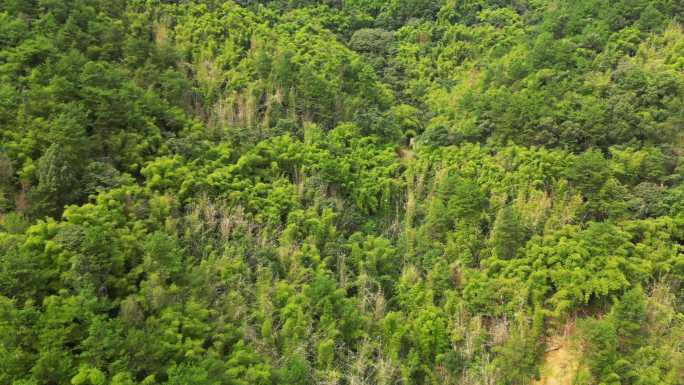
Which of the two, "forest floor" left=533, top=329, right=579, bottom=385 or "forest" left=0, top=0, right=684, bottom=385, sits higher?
"forest" left=0, top=0, right=684, bottom=385

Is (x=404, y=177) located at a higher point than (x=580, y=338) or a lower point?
higher

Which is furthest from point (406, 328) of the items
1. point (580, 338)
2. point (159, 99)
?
point (159, 99)

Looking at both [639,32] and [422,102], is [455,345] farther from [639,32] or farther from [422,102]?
[639,32]

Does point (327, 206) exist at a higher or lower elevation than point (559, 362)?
higher

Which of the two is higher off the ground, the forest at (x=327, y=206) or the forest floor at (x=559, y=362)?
the forest at (x=327, y=206)

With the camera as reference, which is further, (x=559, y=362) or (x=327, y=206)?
(x=327, y=206)
